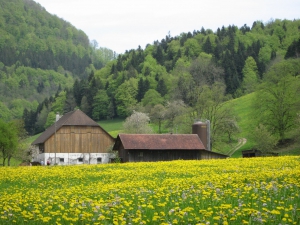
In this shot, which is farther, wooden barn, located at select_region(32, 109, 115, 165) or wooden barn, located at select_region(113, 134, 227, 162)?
wooden barn, located at select_region(32, 109, 115, 165)

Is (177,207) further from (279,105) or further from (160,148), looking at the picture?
(279,105)

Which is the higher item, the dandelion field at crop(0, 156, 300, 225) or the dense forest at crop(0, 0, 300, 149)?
the dense forest at crop(0, 0, 300, 149)

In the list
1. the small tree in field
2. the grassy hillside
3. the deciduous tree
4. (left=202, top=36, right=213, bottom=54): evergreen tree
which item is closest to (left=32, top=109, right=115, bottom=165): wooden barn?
the small tree in field

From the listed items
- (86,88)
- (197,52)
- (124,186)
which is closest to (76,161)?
(124,186)

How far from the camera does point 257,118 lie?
255ft

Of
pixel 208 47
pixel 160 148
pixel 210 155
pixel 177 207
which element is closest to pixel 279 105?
pixel 210 155

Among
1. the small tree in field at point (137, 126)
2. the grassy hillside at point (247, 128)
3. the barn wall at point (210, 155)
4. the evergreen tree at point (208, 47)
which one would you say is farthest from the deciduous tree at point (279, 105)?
A: the evergreen tree at point (208, 47)

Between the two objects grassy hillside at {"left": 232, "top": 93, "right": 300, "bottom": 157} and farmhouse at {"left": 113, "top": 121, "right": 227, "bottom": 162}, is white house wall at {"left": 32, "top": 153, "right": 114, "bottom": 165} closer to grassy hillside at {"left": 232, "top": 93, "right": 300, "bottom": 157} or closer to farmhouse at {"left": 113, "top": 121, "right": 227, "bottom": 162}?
farmhouse at {"left": 113, "top": 121, "right": 227, "bottom": 162}

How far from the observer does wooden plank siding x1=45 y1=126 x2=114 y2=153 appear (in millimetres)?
71975

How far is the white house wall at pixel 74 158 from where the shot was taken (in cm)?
7088

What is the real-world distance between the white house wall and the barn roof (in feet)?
42.1

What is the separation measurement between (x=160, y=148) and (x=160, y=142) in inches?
58.2

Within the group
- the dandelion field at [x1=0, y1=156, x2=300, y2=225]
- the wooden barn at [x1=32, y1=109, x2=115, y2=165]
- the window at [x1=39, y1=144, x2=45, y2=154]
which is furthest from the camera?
the window at [x1=39, y1=144, x2=45, y2=154]

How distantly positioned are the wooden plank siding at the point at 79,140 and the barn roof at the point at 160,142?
13603 millimetres
